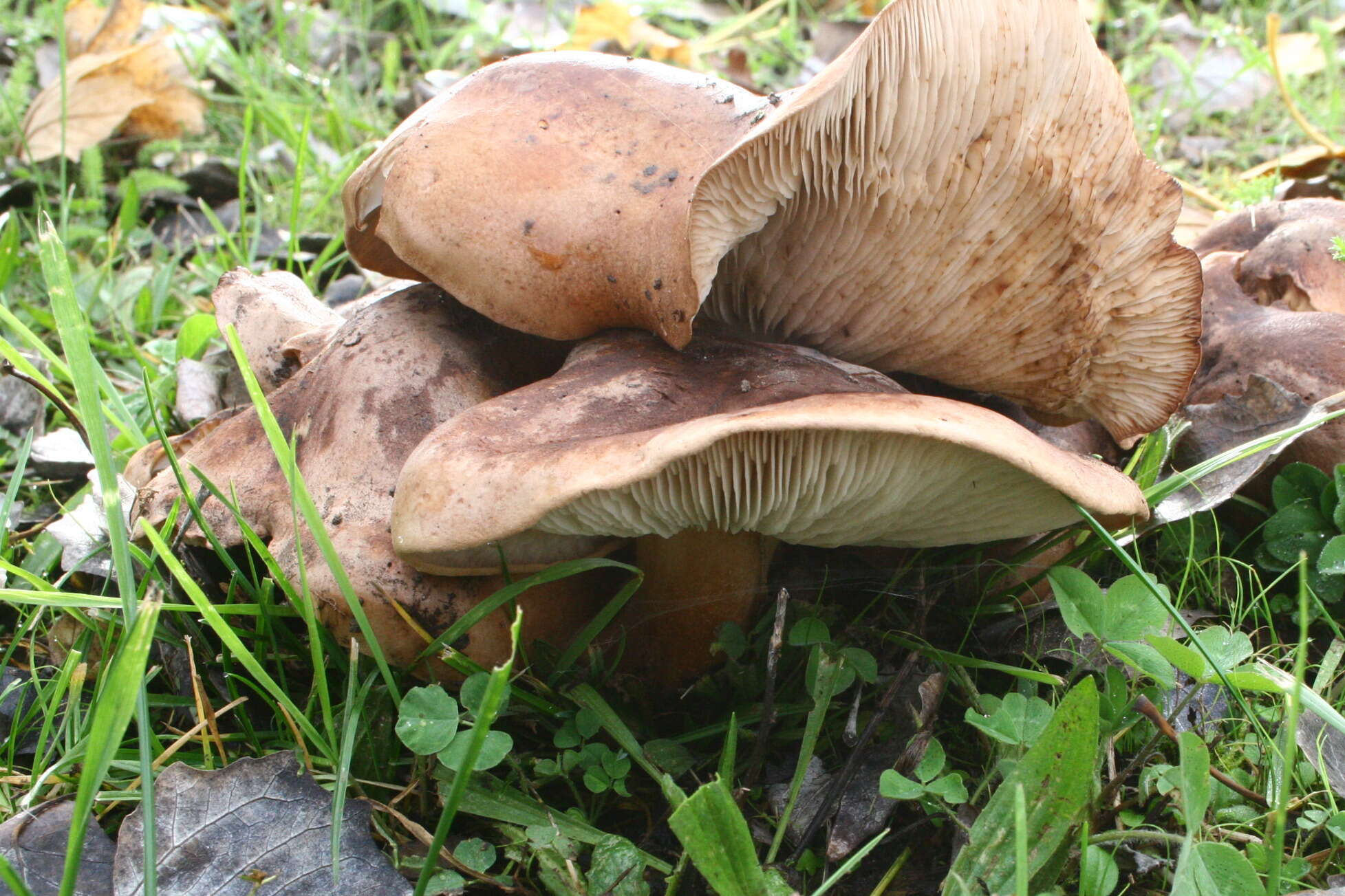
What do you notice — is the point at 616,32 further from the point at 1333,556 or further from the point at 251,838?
the point at 251,838

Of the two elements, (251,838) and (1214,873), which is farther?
(251,838)

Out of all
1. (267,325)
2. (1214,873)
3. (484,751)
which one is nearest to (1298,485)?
(1214,873)

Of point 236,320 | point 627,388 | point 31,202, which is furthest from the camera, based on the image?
point 31,202

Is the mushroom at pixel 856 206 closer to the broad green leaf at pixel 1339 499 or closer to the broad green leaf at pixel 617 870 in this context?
the broad green leaf at pixel 1339 499

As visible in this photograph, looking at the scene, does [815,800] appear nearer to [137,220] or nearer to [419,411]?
[419,411]

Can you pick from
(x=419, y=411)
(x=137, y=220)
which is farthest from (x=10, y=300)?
(x=419, y=411)

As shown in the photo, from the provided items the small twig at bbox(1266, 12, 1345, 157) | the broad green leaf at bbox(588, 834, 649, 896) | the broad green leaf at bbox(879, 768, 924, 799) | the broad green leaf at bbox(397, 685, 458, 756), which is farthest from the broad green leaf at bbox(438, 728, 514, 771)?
the small twig at bbox(1266, 12, 1345, 157)

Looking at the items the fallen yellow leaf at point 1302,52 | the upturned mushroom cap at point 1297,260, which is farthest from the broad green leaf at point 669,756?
the fallen yellow leaf at point 1302,52
